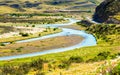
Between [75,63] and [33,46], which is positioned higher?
[75,63]

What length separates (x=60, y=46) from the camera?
98.8 metres

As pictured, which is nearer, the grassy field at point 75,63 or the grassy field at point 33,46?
the grassy field at point 75,63

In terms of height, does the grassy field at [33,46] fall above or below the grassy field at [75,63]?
below

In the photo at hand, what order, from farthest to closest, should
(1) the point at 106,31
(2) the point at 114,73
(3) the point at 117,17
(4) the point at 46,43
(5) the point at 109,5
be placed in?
(5) the point at 109,5 → (3) the point at 117,17 → (1) the point at 106,31 → (4) the point at 46,43 → (2) the point at 114,73

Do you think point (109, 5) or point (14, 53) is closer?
point (14, 53)

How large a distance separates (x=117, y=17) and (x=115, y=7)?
83.6 feet

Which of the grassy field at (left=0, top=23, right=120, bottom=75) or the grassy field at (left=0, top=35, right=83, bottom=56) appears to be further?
the grassy field at (left=0, top=35, right=83, bottom=56)

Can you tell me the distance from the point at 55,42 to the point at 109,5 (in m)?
97.6

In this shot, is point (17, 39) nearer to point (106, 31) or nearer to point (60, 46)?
point (60, 46)

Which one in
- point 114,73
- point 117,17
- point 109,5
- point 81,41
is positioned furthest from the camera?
point 109,5

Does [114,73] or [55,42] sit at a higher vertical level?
[114,73]

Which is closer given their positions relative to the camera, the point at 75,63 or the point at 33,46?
the point at 75,63

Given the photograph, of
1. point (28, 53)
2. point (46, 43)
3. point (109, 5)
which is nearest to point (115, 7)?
point (109, 5)

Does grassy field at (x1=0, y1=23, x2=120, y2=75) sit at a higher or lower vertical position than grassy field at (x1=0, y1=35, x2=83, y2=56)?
higher
